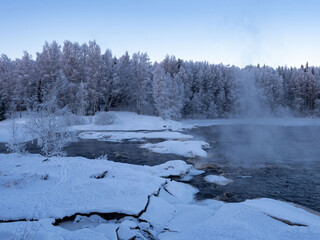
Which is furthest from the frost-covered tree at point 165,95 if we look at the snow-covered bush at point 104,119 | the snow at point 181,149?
the snow at point 181,149

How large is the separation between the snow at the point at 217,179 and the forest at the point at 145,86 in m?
23.2

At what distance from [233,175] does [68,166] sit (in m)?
10.0

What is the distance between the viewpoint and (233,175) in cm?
1395

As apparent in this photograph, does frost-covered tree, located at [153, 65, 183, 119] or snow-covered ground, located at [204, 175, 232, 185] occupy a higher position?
frost-covered tree, located at [153, 65, 183, 119]

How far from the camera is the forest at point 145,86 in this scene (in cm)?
4750

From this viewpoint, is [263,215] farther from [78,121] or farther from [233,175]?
[78,121]

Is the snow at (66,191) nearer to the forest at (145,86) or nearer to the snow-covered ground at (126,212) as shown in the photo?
the snow-covered ground at (126,212)

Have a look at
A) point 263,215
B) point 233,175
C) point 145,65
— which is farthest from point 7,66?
point 263,215

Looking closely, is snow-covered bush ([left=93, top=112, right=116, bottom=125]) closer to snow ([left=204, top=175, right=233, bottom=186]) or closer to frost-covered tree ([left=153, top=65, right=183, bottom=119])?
frost-covered tree ([left=153, top=65, right=183, bottom=119])

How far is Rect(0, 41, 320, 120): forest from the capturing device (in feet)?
156

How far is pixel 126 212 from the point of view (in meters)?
7.34

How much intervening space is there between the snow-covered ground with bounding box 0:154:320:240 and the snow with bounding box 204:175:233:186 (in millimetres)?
2493

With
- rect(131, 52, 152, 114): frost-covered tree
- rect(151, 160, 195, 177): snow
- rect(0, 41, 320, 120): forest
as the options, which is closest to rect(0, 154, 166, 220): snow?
rect(151, 160, 195, 177): snow

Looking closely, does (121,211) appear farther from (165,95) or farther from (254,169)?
(165,95)
